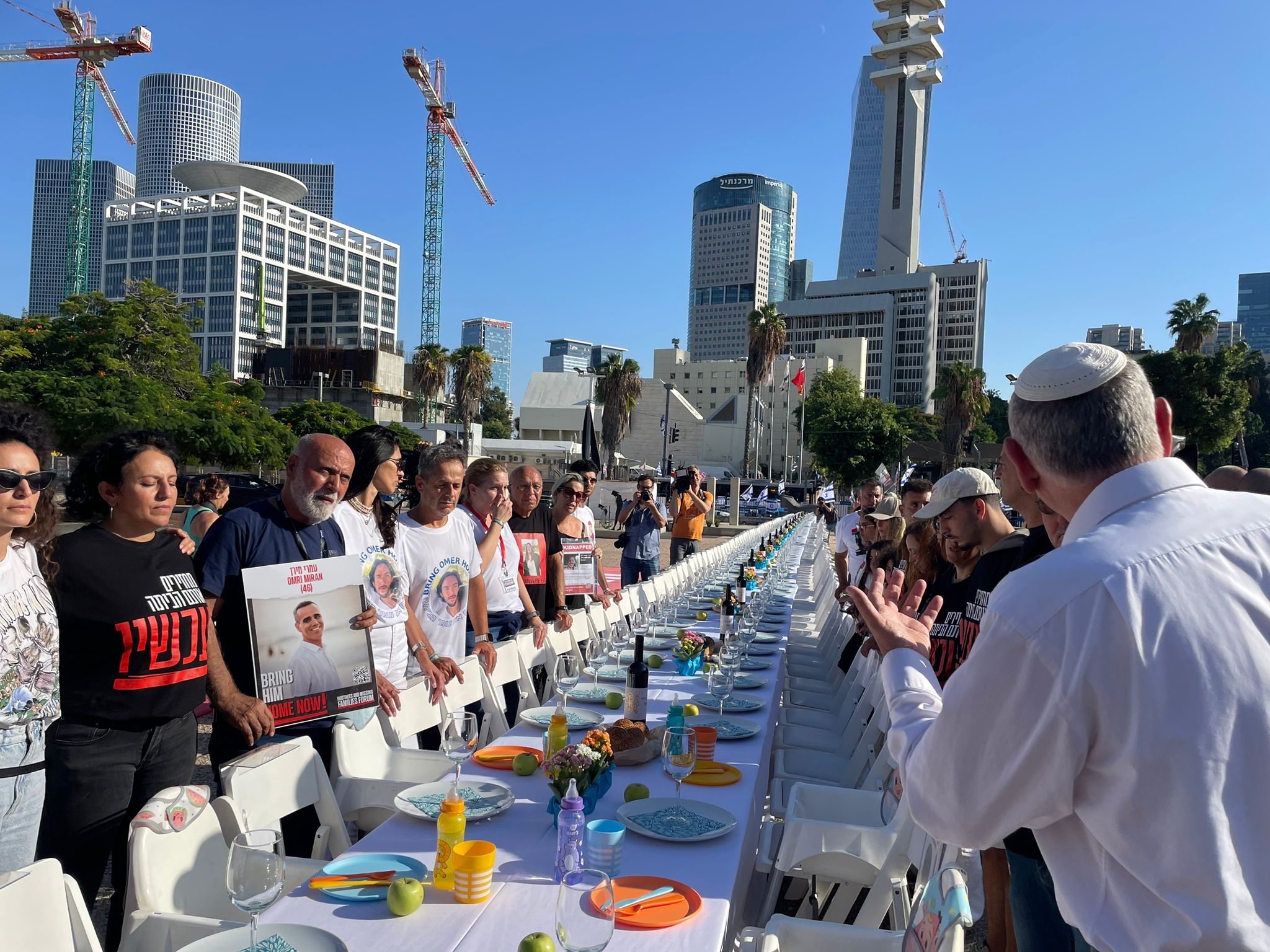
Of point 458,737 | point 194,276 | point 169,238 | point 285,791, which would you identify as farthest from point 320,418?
point 169,238

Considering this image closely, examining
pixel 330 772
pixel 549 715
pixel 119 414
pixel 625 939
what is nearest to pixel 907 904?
pixel 625 939

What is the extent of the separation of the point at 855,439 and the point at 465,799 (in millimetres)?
58743

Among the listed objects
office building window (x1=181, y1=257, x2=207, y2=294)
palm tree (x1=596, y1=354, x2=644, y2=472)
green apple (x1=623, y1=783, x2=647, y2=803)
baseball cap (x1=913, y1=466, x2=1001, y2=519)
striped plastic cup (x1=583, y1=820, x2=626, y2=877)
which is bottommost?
green apple (x1=623, y1=783, x2=647, y2=803)

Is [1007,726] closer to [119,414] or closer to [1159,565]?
[1159,565]

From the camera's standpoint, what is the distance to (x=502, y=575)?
595 centimetres

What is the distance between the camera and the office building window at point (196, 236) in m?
120

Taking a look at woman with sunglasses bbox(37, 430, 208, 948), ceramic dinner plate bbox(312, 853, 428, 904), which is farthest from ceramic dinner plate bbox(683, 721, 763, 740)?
woman with sunglasses bbox(37, 430, 208, 948)

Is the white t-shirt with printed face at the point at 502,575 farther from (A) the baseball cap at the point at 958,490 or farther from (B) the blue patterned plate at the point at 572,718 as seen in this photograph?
(A) the baseball cap at the point at 958,490

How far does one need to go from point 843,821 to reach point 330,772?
2236mm

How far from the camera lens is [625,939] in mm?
2088

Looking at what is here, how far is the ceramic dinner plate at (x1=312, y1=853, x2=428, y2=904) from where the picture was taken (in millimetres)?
2234

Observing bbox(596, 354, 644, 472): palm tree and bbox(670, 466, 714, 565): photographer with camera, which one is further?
bbox(596, 354, 644, 472): palm tree

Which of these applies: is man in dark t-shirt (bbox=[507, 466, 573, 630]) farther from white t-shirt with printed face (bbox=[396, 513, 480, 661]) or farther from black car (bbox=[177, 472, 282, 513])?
black car (bbox=[177, 472, 282, 513])

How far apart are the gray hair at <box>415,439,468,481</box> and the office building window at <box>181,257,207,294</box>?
131394 millimetres
